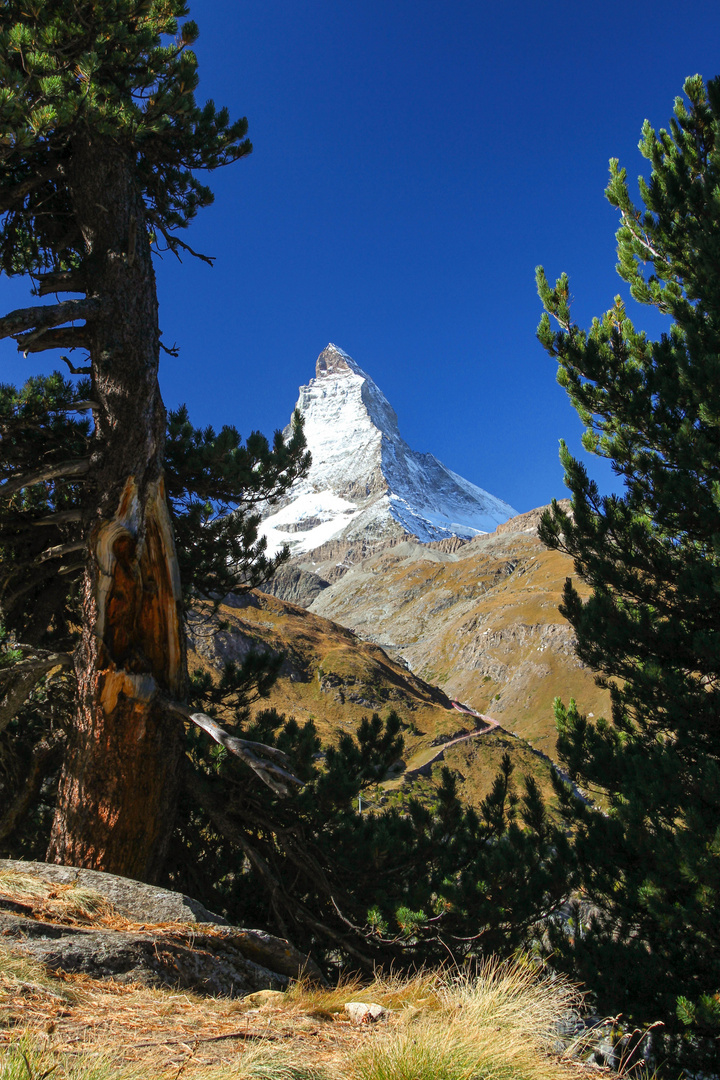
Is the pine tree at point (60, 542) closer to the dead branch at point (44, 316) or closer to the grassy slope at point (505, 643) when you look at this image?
the dead branch at point (44, 316)

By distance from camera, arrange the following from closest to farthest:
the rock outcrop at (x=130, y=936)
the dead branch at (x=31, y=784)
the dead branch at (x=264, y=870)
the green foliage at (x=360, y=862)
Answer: the rock outcrop at (x=130, y=936), the dead branch at (x=264, y=870), the green foliage at (x=360, y=862), the dead branch at (x=31, y=784)

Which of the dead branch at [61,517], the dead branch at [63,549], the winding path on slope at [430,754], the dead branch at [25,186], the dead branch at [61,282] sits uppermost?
the dead branch at [25,186]

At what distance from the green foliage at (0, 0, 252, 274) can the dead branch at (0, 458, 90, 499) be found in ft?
8.26

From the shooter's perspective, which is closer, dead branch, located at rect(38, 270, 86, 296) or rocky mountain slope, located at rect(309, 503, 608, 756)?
dead branch, located at rect(38, 270, 86, 296)

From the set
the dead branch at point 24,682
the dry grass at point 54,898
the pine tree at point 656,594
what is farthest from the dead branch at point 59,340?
the pine tree at point 656,594

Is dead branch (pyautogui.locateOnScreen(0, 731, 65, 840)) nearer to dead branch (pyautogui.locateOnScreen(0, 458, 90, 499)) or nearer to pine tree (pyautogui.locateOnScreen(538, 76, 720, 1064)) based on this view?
dead branch (pyautogui.locateOnScreen(0, 458, 90, 499))

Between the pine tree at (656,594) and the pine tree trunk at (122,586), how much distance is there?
4908 mm

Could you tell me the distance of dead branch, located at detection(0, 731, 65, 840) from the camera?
Result: 6.25 meters

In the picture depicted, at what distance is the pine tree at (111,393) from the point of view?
193 inches

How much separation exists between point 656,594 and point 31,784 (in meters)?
7.93

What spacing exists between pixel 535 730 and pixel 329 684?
4445 centimetres

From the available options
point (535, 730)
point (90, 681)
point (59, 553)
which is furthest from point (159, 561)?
point (535, 730)

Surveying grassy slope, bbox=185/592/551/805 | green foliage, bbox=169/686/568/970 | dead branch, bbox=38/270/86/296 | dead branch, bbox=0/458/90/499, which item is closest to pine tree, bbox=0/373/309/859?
dead branch, bbox=0/458/90/499

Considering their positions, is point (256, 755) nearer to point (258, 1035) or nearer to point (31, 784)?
point (258, 1035)
